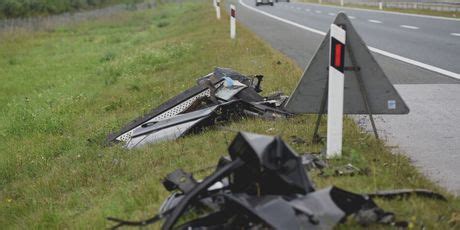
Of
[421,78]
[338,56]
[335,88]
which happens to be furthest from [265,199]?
[421,78]

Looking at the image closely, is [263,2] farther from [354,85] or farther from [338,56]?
[338,56]

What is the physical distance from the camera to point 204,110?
23.7ft

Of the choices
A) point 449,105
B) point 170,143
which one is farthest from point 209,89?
point 449,105

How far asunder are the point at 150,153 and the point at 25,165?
2.82 m

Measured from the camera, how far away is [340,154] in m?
5.27

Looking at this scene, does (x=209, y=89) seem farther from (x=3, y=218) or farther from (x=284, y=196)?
(x=284, y=196)

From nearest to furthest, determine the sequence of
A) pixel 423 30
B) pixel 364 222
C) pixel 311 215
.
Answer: pixel 311 215
pixel 364 222
pixel 423 30

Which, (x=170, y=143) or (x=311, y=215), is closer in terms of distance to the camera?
(x=311, y=215)

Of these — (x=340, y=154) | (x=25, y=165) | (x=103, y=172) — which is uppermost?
(x=340, y=154)

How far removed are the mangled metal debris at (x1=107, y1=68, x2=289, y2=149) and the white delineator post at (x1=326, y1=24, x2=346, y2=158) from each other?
6.14ft

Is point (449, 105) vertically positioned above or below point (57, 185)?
above

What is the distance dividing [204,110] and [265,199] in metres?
3.66

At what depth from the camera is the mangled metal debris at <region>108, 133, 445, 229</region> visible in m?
3.52

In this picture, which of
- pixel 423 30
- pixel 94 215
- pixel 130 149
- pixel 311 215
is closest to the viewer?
pixel 311 215
